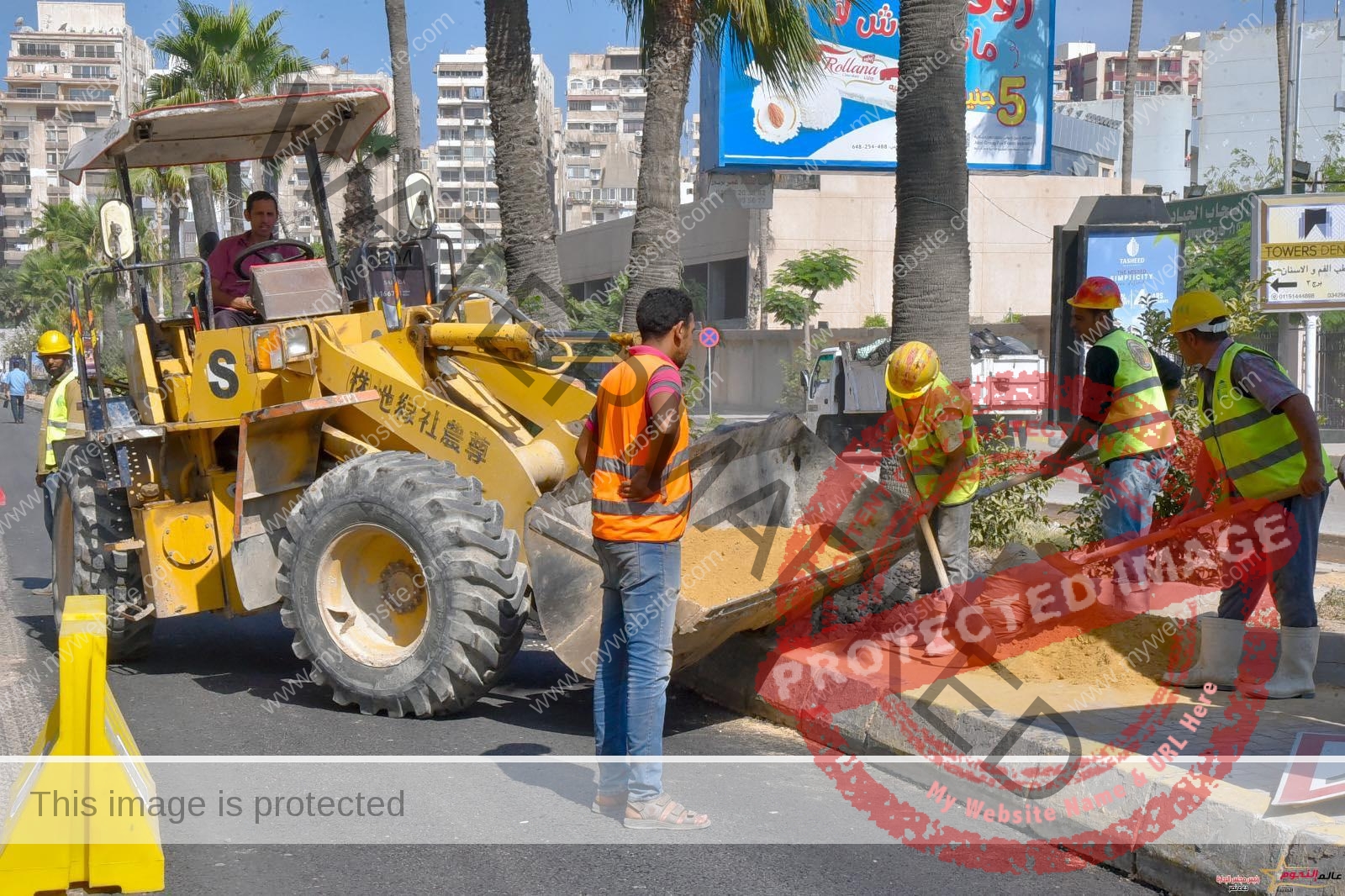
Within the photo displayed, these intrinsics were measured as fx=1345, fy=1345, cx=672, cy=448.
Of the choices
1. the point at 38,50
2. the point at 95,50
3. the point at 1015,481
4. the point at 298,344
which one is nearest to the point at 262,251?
the point at 298,344

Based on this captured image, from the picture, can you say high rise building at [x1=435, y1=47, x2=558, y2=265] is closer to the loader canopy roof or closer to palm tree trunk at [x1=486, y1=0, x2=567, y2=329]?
palm tree trunk at [x1=486, y1=0, x2=567, y2=329]

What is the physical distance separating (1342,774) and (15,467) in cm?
2439

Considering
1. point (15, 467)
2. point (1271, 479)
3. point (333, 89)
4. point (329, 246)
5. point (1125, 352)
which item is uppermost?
point (333, 89)

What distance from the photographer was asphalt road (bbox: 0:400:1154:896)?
178 inches

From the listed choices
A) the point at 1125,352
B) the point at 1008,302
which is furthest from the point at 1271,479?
the point at 1008,302

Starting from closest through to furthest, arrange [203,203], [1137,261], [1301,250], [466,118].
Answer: [1301,250], [1137,261], [203,203], [466,118]

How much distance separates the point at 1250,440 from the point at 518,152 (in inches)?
340

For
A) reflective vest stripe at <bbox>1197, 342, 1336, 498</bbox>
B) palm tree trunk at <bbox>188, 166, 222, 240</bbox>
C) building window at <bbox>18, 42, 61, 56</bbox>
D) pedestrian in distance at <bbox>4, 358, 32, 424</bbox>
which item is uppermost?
building window at <bbox>18, 42, 61, 56</bbox>

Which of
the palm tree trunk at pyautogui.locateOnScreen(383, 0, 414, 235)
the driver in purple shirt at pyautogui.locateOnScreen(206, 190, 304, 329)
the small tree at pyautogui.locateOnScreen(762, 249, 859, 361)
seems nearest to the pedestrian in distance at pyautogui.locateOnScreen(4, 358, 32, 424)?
the small tree at pyautogui.locateOnScreen(762, 249, 859, 361)

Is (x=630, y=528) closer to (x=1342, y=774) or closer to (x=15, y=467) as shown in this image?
(x=1342, y=774)

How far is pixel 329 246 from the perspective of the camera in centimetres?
856

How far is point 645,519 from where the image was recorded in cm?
504

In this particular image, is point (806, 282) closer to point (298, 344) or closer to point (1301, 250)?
point (1301, 250)

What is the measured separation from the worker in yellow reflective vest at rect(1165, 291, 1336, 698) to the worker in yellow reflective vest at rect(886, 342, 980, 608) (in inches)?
47.8
